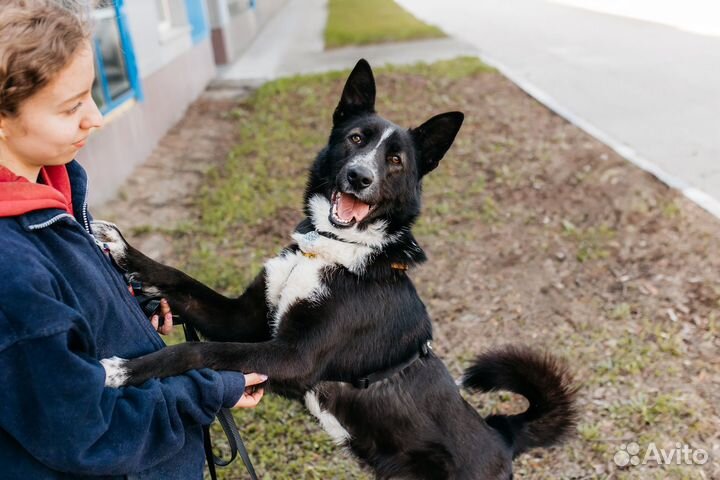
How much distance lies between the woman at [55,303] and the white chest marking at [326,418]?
86 cm

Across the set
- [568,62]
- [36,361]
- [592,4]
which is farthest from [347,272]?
[592,4]

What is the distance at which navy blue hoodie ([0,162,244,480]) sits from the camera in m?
1.07

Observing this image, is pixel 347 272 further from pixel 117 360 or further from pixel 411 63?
pixel 411 63

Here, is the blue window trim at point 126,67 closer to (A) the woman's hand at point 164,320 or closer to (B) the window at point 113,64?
(B) the window at point 113,64

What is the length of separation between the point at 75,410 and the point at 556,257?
12.8ft

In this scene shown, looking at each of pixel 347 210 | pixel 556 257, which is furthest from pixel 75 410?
pixel 556 257

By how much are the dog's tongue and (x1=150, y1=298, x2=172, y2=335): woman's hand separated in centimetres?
71

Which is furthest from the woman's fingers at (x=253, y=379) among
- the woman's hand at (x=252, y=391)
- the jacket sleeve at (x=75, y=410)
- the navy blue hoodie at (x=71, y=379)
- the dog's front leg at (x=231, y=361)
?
the jacket sleeve at (x=75, y=410)

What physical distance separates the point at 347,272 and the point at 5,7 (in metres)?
1.33

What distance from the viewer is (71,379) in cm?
110

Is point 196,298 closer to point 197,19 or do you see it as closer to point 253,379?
point 253,379

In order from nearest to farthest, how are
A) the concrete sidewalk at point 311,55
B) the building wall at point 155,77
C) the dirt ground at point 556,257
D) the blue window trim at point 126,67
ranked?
the dirt ground at point 556,257, the building wall at point 155,77, the blue window trim at point 126,67, the concrete sidewalk at point 311,55

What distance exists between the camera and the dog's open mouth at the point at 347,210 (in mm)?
2309

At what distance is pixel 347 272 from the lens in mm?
2158
